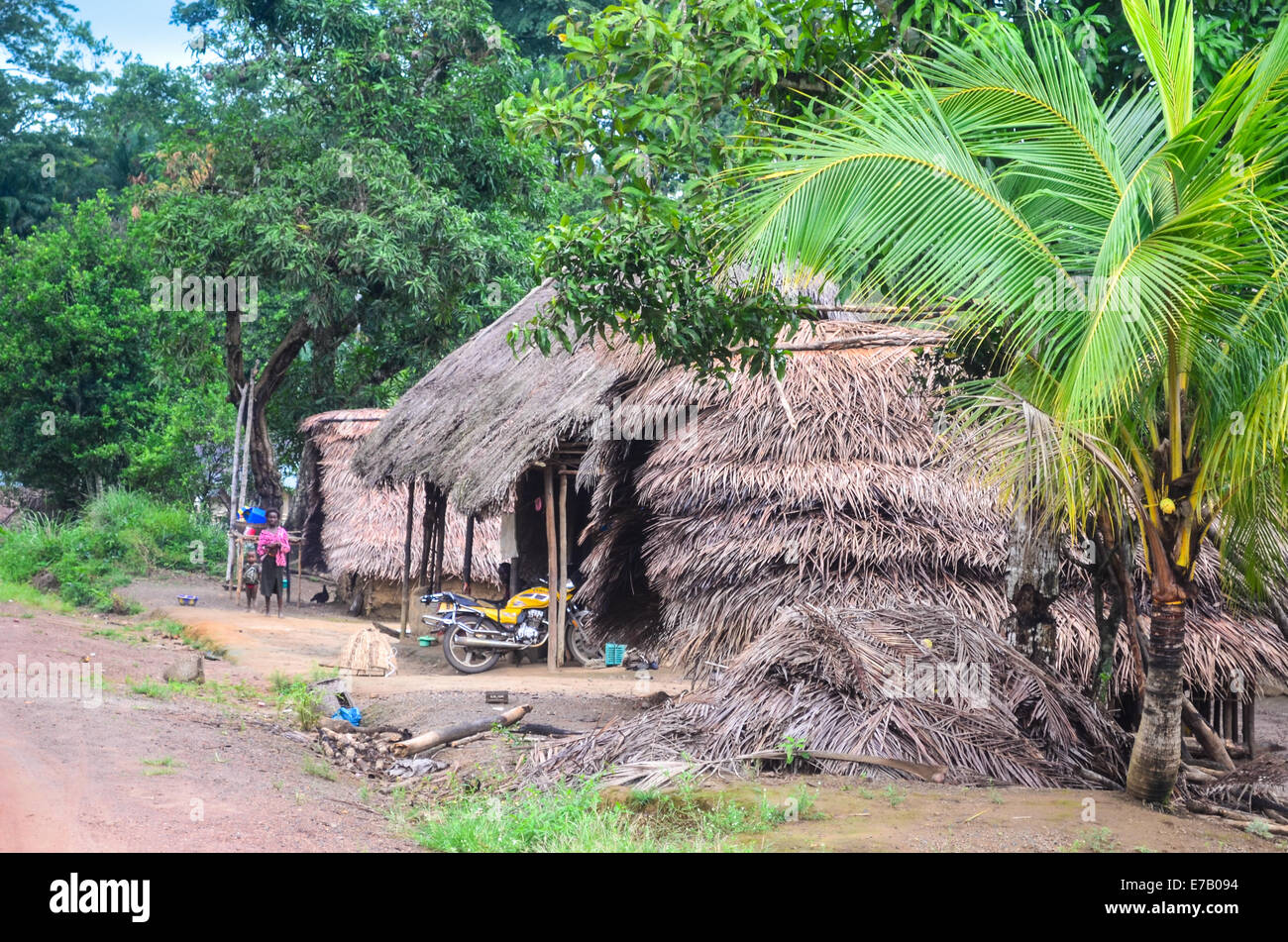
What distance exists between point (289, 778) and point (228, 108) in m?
12.6

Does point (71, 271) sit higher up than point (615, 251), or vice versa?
point (71, 271)

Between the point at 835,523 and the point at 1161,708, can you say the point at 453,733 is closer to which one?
the point at 835,523

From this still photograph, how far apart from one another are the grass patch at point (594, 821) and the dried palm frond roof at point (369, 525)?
29.4 feet

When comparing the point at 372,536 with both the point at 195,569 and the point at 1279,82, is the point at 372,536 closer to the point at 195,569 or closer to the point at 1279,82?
the point at 195,569

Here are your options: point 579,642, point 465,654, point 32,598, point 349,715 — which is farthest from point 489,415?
point 32,598

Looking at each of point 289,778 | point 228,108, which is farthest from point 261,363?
point 289,778

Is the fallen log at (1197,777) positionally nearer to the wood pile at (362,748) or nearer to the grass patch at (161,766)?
the wood pile at (362,748)

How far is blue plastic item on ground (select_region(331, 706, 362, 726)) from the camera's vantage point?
8.77m

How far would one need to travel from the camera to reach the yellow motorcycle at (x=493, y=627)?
1188 centimetres

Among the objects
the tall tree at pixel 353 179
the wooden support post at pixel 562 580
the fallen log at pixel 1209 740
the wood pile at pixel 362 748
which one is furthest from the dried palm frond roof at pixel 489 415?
the fallen log at pixel 1209 740

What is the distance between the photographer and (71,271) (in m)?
17.8

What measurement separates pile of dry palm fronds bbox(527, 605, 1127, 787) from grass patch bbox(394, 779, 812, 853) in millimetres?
431

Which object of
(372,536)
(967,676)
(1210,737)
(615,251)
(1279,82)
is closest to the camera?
(1279,82)

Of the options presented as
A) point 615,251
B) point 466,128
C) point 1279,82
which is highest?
point 466,128
